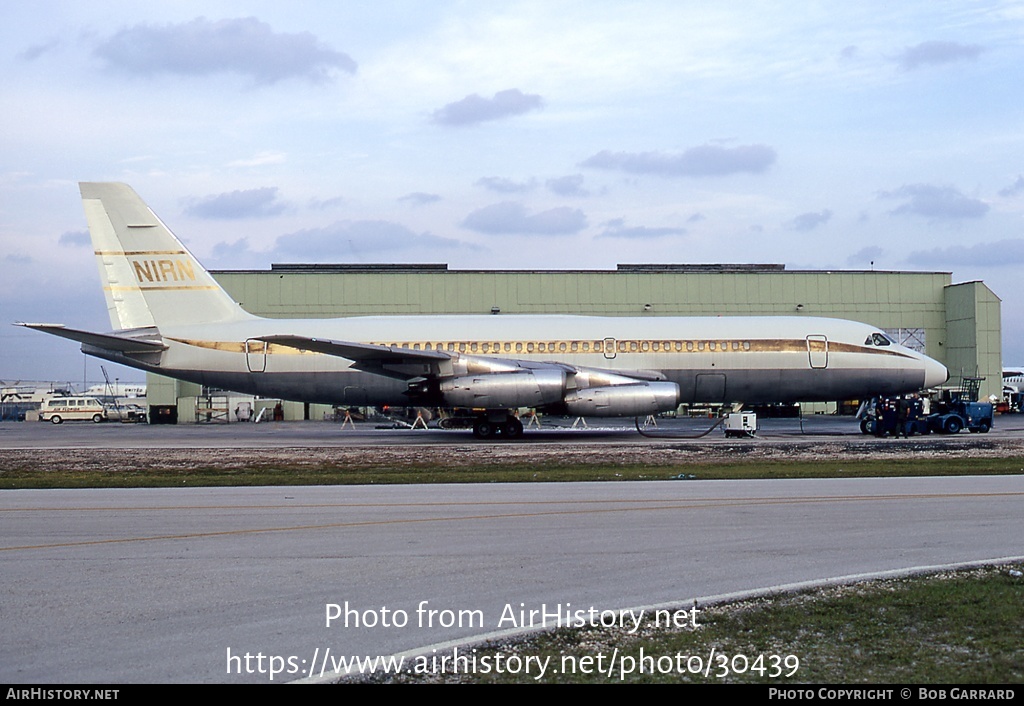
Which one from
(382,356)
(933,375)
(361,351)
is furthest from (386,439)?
(933,375)

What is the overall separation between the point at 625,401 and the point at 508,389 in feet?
12.3

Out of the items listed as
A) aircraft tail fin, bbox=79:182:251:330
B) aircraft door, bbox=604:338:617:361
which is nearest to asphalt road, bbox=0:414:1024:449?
aircraft door, bbox=604:338:617:361

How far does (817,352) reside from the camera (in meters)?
32.2

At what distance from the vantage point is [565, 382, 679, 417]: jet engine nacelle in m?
29.6

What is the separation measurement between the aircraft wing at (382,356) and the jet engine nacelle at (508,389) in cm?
90

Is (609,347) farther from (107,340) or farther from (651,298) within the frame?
(651,298)

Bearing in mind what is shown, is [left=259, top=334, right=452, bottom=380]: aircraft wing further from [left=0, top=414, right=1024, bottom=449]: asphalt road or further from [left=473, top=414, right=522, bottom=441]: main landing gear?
[left=473, top=414, right=522, bottom=441]: main landing gear

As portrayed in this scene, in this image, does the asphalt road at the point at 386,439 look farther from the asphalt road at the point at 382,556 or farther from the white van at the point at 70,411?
the white van at the point at 70,411

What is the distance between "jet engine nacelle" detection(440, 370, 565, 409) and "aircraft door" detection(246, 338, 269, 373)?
6770mm

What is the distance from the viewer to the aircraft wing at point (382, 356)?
2892 centimetres

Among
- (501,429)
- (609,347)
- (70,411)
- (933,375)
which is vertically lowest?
(70,411)
